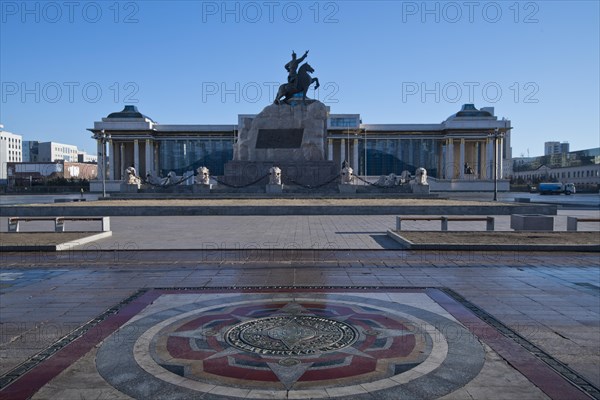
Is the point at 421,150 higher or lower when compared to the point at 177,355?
higher

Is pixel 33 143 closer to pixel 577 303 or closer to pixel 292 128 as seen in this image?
pixel 292 128

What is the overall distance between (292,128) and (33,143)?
142m

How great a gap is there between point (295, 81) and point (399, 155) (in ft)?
190

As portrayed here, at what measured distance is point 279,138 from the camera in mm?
31938

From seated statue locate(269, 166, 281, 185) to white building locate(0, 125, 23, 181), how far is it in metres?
88.1

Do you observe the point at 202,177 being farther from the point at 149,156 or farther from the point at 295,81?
the point at 149,156

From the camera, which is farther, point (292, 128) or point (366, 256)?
point (292, 128)

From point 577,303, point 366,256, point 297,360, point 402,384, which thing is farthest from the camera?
point 366,256

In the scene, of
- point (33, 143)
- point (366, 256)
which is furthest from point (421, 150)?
point (33, 143)

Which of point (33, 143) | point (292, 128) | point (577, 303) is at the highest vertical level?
point (33, 143)

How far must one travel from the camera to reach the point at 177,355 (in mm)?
4695

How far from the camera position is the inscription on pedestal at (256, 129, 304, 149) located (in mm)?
31688

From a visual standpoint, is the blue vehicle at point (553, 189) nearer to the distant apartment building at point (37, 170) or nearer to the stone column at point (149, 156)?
the stone column at point (149, 156)

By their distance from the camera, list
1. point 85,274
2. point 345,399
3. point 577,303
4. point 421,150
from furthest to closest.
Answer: point 421,150 → point 85,274 → point 577,303 → point 345,399
